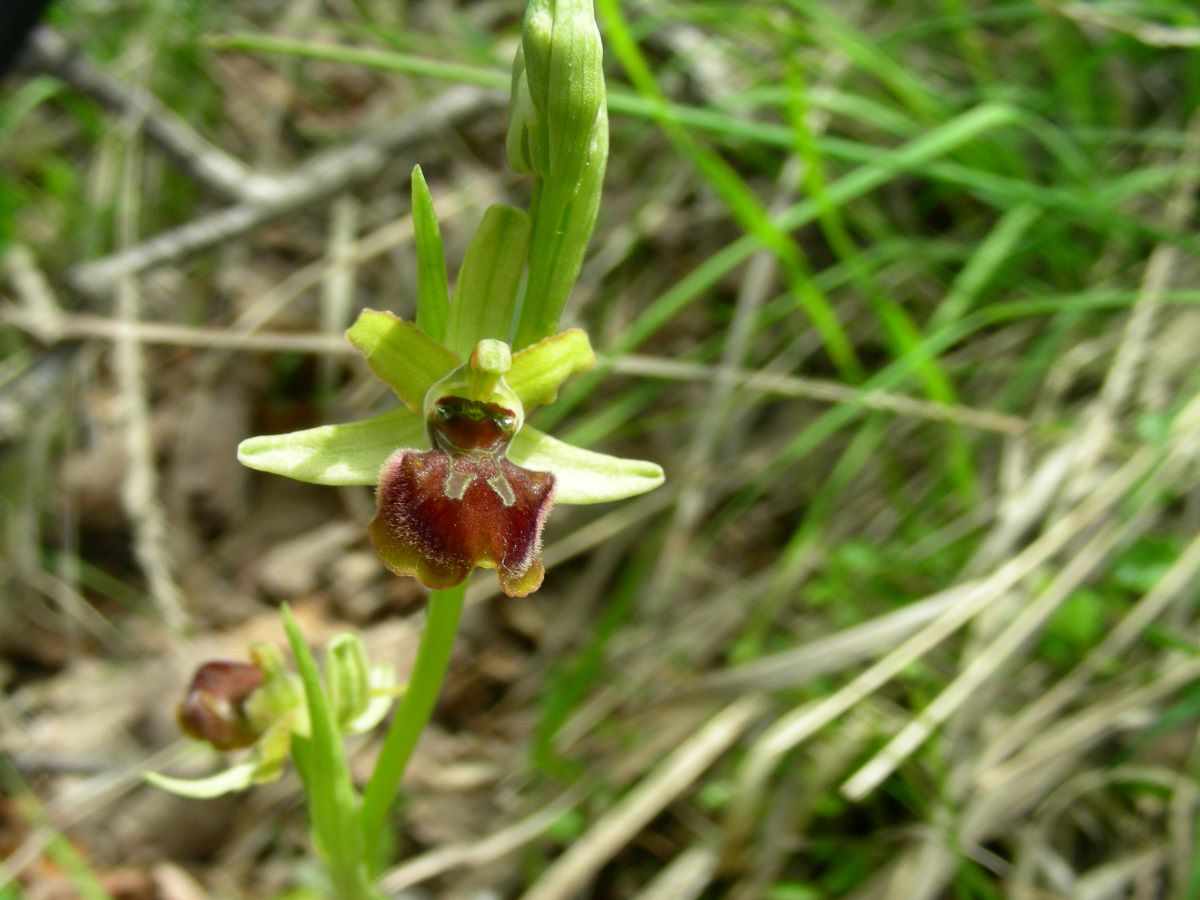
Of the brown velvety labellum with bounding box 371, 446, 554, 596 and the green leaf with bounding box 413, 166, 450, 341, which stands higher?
the green leaf with bounding box 413, 166, 450, 341

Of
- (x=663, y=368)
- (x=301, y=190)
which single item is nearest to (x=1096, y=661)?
(x=663, y=368)

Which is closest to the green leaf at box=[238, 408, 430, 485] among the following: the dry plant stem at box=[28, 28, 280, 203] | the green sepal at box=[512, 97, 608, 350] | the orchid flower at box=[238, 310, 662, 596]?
the orchid flower at box=[238, 310, 662, 596]

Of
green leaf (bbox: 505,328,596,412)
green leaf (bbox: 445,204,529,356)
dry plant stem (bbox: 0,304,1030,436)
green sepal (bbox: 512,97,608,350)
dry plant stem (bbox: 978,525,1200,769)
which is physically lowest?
dry plant stem (bbox: 978,525,1200,769)

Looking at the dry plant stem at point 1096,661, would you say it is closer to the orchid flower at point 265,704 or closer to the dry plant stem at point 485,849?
the dry plant stem at point 485,849

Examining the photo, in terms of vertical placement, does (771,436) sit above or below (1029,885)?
above

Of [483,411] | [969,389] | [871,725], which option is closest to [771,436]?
[969,389]

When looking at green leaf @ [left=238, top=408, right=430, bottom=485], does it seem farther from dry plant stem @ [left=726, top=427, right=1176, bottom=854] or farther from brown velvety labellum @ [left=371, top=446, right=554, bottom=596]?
dry plant stem @ [left=726, top=427, right=1176, bottom=854]

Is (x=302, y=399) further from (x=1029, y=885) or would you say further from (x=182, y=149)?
(x=1029, y=885)
